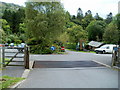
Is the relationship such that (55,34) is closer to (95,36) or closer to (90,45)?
(90,45)

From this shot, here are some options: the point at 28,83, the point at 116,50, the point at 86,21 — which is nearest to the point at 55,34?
the point at 116,50

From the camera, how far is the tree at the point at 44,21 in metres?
24.8

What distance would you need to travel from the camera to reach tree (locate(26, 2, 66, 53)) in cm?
2481

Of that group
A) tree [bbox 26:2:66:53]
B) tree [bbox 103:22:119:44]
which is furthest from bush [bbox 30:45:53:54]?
tree [bbox 103:22:119:44]

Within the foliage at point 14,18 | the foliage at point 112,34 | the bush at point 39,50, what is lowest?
the bush at point 39,50

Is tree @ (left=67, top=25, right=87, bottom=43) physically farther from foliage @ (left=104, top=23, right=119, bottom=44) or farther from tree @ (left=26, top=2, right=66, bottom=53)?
tree @ (left=26, top=2, right=66, bottom=53)

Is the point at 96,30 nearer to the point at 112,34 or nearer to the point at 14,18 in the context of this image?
the point at 112,34

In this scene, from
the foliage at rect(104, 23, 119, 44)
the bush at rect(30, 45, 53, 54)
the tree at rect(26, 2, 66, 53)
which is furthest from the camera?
the foliage at rect(104, 23, 119, 44)

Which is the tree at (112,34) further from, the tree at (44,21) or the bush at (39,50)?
the bush at (39,50)

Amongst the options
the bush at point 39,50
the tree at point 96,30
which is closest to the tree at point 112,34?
the tree at point 96,30

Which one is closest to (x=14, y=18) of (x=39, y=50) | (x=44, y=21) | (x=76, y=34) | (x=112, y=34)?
(x=76, y=34)

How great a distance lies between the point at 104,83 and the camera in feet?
21.0

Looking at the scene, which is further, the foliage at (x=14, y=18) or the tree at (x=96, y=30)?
the foliage at (x=14, y=18)

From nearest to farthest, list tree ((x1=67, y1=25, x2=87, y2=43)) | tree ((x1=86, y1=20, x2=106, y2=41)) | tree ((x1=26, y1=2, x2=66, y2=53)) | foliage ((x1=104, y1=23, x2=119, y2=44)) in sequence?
1. tree ((x1=26, y1=2, x2=66, y2=53))
2. foliage ((x1=104, y1=23, x2=119, y2=44))
3. tree ((x1=67, y1=25, x2=87, y2=43))
4. tree ((x1=86, y1=20, x2=106, y2=41))
